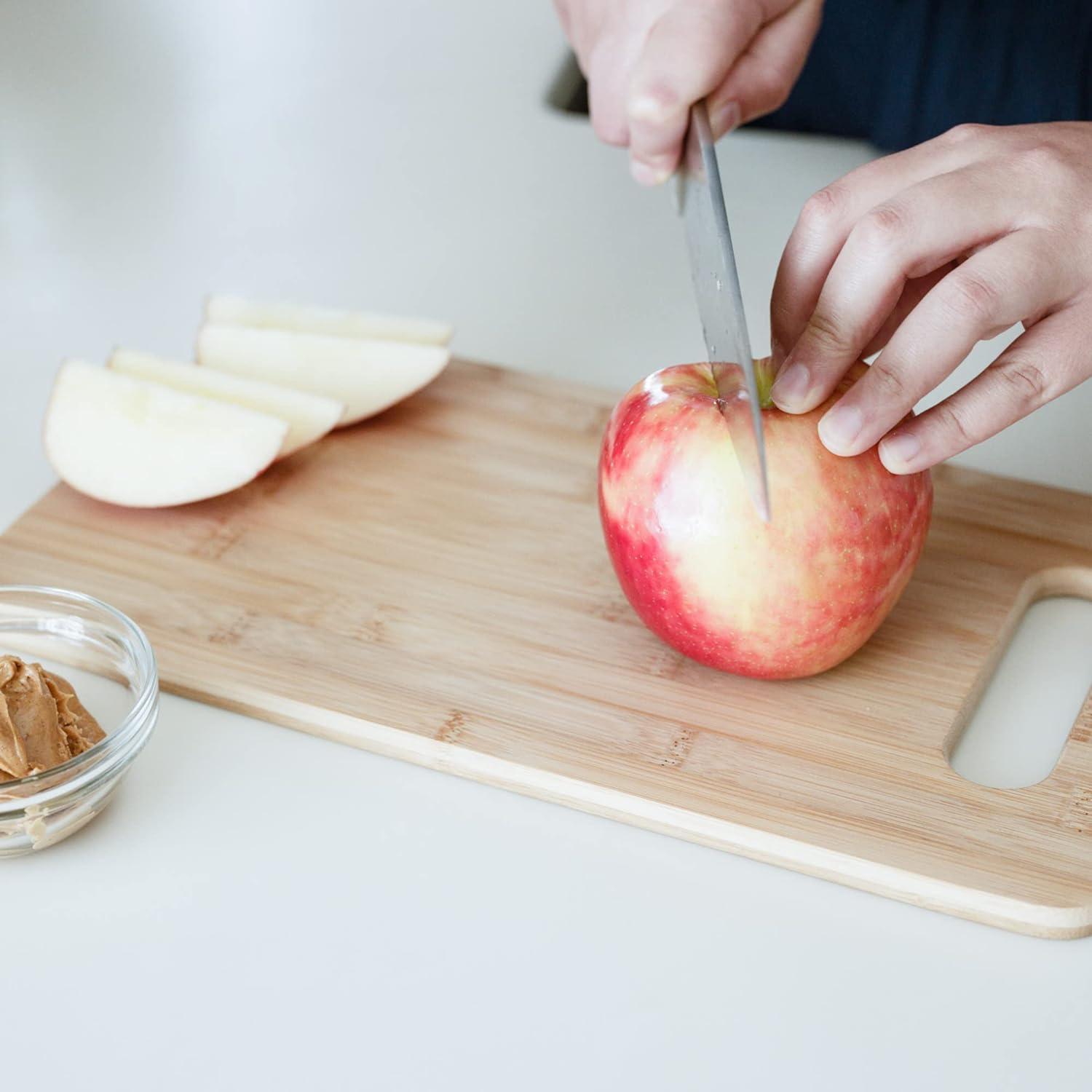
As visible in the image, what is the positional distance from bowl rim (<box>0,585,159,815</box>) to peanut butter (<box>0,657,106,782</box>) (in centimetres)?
2

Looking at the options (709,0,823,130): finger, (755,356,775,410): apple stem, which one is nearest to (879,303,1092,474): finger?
(755,356,775,410): apple stem

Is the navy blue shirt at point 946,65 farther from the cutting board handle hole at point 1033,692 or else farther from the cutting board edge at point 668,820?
the cutting board edge at point 668,820

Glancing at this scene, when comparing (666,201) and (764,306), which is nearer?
(764,306)

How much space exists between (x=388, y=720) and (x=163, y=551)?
1.13 feet

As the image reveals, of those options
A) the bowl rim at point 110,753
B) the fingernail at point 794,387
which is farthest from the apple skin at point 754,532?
the bowl rim at point 110,753

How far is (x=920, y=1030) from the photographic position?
0.90 m

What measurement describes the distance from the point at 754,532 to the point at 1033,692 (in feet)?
1.06

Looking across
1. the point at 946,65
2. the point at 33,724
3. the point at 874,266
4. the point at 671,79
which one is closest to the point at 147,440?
the point at 33,724

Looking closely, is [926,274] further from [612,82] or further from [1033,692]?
[612,82]

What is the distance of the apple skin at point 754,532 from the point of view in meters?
1.05

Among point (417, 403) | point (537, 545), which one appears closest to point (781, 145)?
point (417, 403)

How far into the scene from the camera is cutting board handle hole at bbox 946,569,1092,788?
1.12m

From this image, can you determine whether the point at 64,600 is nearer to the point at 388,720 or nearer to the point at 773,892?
the point at 388,720

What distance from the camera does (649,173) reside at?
4.25 feet
